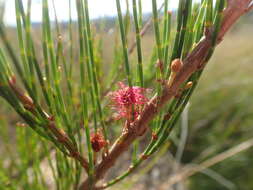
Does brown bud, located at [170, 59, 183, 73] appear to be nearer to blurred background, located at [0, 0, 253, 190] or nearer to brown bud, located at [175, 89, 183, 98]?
brown bud, located at [175, 89, 183, 98]

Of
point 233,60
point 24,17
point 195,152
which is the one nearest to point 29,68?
point 24,17

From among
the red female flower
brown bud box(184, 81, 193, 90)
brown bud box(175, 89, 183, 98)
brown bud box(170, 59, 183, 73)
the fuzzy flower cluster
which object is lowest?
the red female flower

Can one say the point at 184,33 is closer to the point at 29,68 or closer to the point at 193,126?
the point at 29,68

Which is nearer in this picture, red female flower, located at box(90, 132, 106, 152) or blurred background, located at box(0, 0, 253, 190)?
red female flower, located at box(90, 132, 106, 152)

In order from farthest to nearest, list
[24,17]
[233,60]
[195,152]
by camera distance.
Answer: [233,60]
[195,152]
[24,17]

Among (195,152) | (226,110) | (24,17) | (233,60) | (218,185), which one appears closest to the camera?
(24,17)

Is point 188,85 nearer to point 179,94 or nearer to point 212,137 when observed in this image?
point 179,94

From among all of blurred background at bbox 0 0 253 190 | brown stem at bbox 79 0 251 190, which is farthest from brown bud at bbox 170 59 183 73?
blurred background at bbox 0 0 253 190
